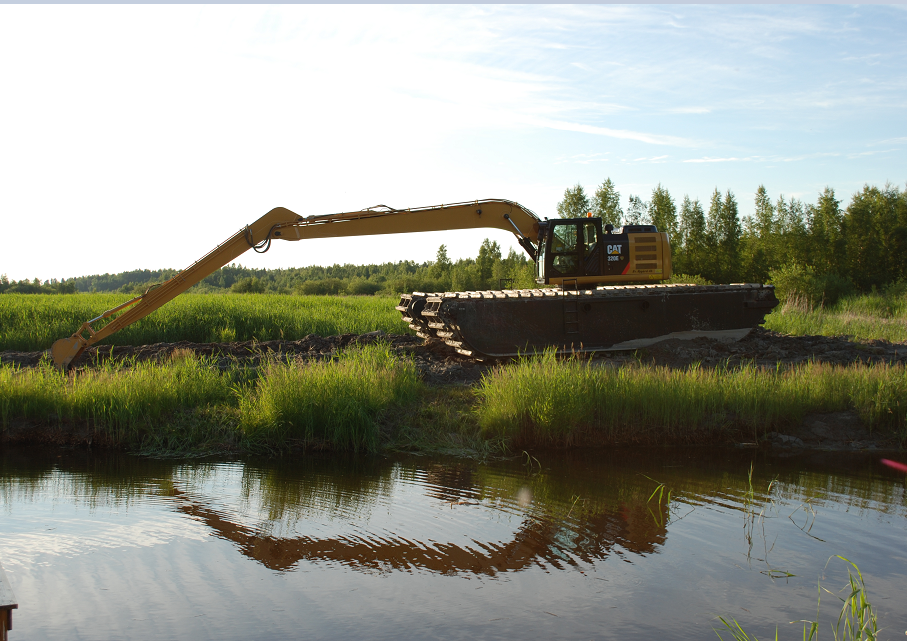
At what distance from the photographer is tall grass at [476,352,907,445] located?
7914mm

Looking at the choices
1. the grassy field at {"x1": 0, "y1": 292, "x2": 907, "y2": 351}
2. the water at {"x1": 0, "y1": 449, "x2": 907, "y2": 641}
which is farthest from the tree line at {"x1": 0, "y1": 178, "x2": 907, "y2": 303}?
the water at {"x1": 0, "y1": 449, "x2": 907, "y2": 641}

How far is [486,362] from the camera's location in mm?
11406

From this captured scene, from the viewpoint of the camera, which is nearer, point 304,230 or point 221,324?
point 304,230

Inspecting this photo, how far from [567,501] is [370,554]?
77.7 inches

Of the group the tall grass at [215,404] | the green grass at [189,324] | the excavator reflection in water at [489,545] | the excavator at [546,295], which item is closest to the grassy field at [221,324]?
the green grass at [189,324]

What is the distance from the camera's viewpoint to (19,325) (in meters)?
15.8

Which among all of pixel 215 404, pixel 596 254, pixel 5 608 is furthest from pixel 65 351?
pixel 596 254

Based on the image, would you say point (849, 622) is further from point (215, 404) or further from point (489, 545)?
point (215, 404)

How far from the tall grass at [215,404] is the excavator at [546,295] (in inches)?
67.0

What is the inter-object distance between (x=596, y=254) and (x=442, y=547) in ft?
28.9

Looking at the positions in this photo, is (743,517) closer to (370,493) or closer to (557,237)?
(370,493)

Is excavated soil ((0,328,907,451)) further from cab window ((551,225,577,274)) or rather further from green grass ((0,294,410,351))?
green grass ((0,294,410,351))

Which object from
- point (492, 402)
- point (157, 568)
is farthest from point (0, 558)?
point (492, 402)

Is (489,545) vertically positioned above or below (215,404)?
below
